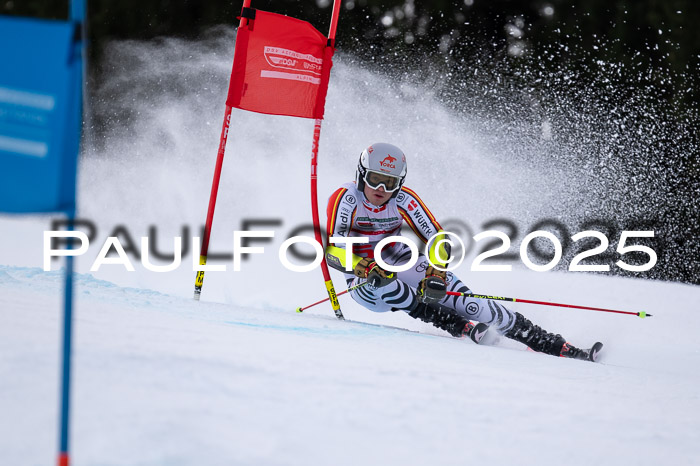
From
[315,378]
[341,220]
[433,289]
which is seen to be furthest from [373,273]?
[315,378]

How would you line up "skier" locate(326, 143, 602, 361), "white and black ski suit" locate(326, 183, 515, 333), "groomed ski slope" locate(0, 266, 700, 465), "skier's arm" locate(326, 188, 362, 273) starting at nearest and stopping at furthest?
1. "groomed ski slope" locate(0, 266, 700, 465)
2. "skier" locate(326, 143, 602, 361)
3. "white and black ski suit" locate(326, 183, 515, 333)
4. "skier's arm" locate(326, 188, 362, 273)

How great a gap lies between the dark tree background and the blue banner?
9.66 metres

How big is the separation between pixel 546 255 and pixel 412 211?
20.3ft

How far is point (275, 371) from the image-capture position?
2561 millimetres

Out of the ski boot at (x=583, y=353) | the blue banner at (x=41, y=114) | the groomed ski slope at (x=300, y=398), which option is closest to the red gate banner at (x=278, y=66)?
the groomed ski slope at (x=300, y=398)

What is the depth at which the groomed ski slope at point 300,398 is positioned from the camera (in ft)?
6.17

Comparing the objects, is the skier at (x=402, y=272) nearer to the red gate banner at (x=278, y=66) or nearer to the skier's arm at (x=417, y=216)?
the skier's arm at (x=417, y=216)

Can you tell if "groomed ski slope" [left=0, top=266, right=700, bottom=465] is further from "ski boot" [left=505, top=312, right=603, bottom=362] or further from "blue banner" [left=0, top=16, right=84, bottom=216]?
"ski boot" [left=505, top=312, right=603, bottom=362]

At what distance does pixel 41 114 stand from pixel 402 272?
3855mm

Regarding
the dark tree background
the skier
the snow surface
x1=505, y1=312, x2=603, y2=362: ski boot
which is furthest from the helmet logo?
the dark tree background

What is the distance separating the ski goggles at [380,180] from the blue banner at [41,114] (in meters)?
3.28

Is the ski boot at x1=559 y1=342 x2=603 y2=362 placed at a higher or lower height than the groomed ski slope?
lower

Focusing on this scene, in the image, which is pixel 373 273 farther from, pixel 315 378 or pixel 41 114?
pixel 41 114

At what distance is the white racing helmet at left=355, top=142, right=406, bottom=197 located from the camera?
191 inches
